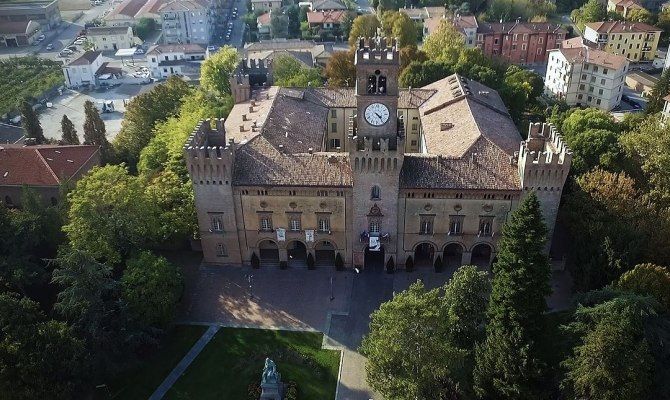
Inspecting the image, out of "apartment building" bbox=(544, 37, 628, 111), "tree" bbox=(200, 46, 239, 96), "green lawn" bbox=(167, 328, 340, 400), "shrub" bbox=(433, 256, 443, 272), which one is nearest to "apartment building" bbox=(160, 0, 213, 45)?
"tree" bbox=(200, 46, 239, 96)

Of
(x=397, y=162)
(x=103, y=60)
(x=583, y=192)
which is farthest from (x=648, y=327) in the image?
(x=103, y=60)

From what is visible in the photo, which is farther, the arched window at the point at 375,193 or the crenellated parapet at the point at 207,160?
the arched window at the point at 375,193

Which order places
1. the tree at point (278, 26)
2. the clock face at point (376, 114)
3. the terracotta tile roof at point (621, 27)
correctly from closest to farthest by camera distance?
the clock face at point (376, 114) → the terracotta tile roof at point (621, 27) → the tree at point (278, 26)

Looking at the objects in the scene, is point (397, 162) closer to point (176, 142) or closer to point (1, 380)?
point (176, 142)

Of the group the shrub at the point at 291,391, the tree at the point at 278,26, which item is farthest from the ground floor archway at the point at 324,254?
the tree at the point at 278,26

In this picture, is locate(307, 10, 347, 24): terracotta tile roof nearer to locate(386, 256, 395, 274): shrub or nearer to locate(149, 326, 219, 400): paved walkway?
locate(386, 256, 395, 274): shrub

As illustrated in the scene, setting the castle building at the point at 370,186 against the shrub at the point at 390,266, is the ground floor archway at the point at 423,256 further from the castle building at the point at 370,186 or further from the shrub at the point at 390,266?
the shrub at the point at 390,266
